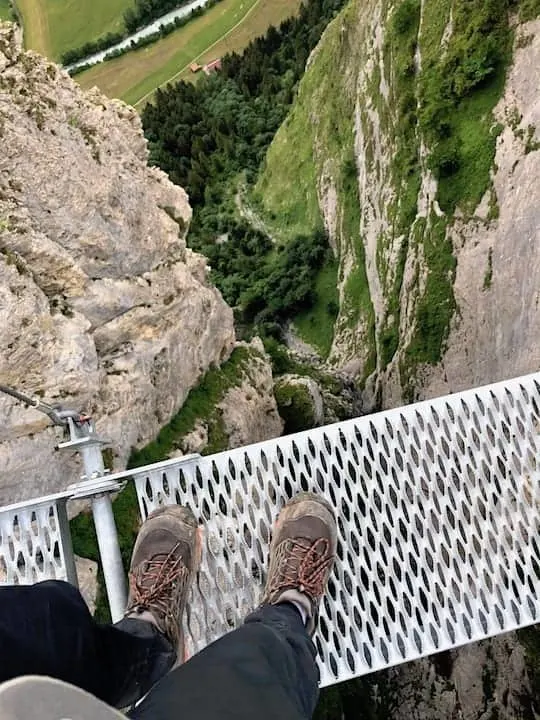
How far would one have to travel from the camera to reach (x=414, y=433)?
852 centimetres

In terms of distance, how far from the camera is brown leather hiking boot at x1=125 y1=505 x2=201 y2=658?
20.9ft

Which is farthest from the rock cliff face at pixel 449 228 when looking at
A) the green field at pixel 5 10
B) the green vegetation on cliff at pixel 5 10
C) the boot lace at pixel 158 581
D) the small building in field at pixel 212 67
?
the green field at pixel 5 10

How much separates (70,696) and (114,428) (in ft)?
27.8

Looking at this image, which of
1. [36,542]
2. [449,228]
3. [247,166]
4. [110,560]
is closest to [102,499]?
[110,560]

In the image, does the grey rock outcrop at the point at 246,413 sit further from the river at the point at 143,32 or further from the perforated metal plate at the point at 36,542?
the river at the point at 143,32

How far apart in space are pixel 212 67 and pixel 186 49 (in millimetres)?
4525

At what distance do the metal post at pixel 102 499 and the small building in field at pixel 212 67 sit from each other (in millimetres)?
43669

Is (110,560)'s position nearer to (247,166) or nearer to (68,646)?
(68,646)

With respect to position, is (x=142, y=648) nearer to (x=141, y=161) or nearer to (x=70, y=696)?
(x=70, y=696)

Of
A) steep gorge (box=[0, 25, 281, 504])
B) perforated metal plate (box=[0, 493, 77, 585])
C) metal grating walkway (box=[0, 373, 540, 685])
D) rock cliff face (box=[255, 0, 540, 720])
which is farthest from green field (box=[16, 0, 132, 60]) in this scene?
metal grating walkway (box=[0, 373, 540, 685])

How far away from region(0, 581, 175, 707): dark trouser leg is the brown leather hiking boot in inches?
35.6

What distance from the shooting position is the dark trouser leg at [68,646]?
13.4 feet

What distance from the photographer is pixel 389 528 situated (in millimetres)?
7707

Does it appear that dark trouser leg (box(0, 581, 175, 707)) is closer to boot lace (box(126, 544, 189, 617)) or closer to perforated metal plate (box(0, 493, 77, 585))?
boot lace (box(126, 544, 189, 617))
